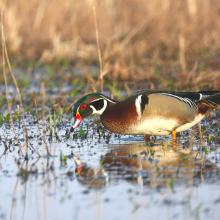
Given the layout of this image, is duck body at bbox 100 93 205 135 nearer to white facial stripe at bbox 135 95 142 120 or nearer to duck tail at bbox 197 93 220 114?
white facial stripe at bbox 135 95 142 120

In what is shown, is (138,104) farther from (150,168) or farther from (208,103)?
(150,168)

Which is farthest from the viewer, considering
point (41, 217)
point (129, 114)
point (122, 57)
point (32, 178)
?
point (122, 57)

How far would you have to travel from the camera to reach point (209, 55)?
13.5 meters

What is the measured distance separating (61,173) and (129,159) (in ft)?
2.57

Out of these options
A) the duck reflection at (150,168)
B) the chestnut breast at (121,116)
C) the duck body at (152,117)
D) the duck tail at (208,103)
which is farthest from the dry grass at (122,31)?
the duck reflection at (150,168)

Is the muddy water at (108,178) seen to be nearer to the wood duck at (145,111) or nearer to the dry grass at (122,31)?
the wood duck at (145,111)

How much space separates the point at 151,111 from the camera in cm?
740

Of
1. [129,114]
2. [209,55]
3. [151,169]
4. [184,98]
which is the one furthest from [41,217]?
[209,55]

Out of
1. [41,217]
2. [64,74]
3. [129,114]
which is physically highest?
[64,74]

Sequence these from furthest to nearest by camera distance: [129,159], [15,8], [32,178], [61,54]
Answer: [15,8]
[61,54]
[129,159]
[32,178]

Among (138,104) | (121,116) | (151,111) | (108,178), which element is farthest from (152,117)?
(108,178)

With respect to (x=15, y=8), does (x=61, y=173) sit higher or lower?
lower

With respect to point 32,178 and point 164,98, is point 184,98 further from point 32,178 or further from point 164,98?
point 32,178

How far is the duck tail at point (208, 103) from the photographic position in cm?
777
